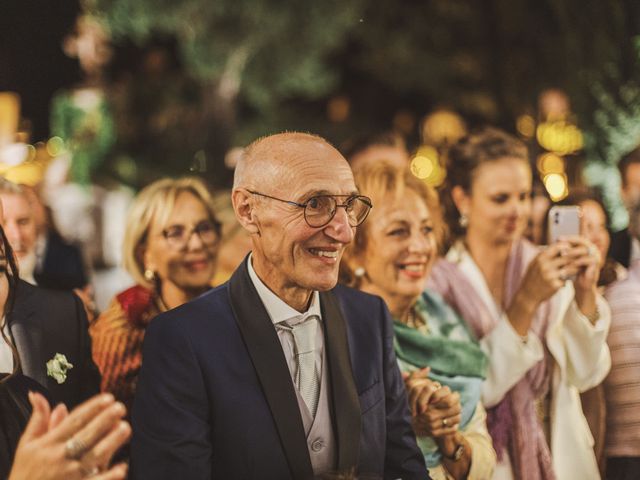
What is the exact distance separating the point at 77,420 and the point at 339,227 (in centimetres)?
82

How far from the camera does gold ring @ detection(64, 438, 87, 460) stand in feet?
5.54

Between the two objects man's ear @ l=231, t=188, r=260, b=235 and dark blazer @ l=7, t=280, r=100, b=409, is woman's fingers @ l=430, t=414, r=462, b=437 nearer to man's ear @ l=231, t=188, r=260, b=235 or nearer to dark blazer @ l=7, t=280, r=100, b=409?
man's ear @ l=231, t=188, r=260, b=235

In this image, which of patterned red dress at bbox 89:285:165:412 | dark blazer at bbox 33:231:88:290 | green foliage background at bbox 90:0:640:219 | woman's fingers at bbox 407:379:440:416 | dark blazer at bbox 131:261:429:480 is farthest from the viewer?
dark blazer at bbox 33:231:88:290

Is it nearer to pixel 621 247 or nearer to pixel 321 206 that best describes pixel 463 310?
pixel 621 247

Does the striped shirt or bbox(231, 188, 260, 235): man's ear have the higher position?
bbox(231, 188, 260, 235): man's ear

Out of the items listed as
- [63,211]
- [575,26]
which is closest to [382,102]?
[63,211]

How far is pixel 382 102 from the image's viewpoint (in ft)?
58.2

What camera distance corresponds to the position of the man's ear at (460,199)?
3424mm

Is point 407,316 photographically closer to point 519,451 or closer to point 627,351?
point 519,451

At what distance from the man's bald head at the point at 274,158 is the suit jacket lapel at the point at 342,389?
37 cm

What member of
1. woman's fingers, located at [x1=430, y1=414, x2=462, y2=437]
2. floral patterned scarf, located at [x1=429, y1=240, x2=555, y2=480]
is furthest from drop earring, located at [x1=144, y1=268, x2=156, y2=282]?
woman's fingers, located at [x1=430, y1=414, x2=462, y2=437]

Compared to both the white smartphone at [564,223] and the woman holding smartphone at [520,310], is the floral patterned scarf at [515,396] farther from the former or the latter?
the white smartphone at [564,223]

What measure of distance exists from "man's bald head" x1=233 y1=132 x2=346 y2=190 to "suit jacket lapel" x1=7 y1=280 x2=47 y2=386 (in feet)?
2.46

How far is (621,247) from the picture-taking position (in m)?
3.64
